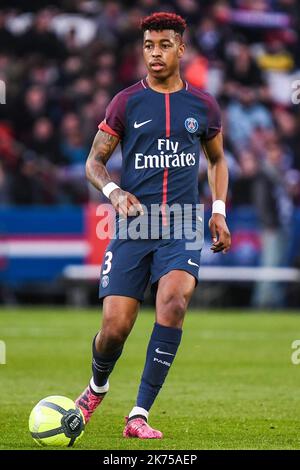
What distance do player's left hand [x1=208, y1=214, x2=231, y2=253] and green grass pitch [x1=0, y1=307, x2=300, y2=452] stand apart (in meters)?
1.20

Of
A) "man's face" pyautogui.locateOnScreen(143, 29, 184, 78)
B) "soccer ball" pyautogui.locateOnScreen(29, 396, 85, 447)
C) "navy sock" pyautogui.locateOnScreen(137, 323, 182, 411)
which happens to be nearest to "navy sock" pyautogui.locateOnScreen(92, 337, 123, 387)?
"navy sock" pyautogui.locateOnScreen(137, 323, 182, 411)

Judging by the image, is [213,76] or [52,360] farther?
[213,76]

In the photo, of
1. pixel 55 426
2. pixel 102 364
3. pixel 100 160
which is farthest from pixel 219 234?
pixel 55 426

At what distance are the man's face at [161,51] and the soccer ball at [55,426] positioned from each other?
2.28 m

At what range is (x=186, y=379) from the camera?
1112 centimetres

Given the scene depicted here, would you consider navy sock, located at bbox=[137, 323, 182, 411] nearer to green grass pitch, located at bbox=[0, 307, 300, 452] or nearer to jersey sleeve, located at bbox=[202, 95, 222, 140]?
green grass pitch, located at bbox=[0, 307, 300, 452]

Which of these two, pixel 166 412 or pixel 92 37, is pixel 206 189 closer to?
pixel 92 37

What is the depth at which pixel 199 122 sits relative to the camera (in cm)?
795

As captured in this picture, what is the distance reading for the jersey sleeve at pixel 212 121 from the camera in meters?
8.01

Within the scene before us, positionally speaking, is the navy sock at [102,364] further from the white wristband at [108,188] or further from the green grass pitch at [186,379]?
the white wristband at [108,188]

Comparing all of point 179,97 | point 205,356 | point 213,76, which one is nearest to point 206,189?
point 213,76

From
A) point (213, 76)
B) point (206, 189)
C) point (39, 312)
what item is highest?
point (213, 76)

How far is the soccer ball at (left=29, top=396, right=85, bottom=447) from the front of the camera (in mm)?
7250

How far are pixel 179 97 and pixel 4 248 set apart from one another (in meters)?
11.3
